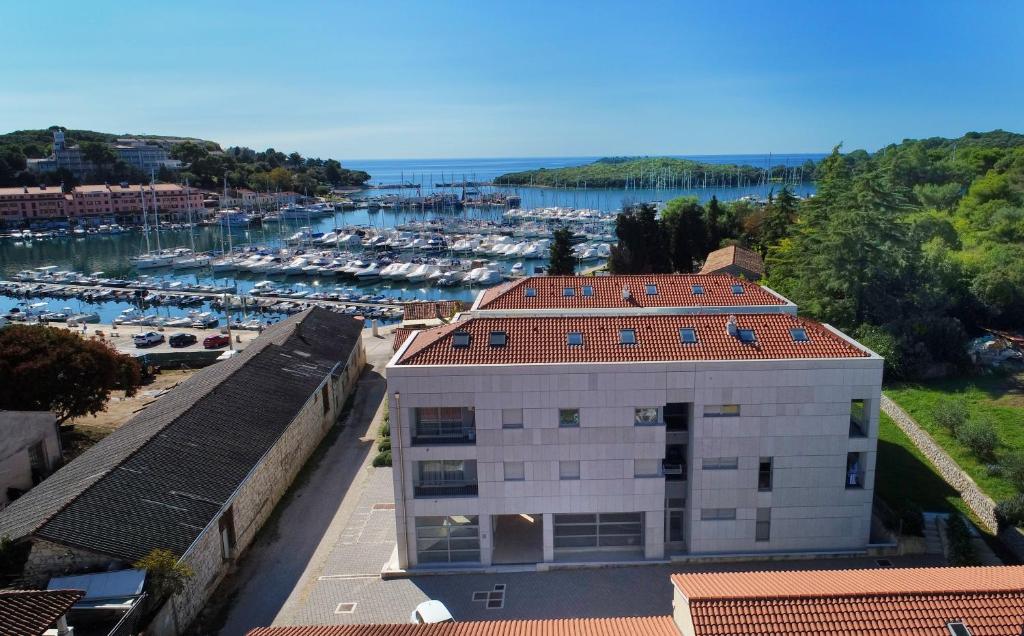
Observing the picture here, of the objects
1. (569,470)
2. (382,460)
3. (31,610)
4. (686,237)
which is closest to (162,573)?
(31,610)

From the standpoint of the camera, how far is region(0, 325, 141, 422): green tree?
3234cm

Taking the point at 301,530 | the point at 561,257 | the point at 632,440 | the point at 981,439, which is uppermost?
the point at 561,257

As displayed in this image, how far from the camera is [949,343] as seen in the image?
3578 cm

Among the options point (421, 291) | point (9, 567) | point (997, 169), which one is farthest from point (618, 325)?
point (997, 169)

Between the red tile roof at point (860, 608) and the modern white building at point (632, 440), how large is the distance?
24.0ft

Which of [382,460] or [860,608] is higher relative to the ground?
[860,608]

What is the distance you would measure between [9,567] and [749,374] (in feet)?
72.8

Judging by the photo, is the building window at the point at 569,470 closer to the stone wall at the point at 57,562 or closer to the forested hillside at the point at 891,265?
the stone wall at the point at 57,562

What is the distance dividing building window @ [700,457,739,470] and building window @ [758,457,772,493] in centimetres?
82

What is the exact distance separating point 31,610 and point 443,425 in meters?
11.4

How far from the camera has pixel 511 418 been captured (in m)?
22.3

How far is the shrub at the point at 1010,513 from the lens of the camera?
2233 cm

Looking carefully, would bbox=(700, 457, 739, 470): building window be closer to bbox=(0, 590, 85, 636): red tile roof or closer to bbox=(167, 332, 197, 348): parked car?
bbox=(0, 590, 85, 636): red tile roof

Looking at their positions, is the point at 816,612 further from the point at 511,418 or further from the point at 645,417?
the point at 511,418
